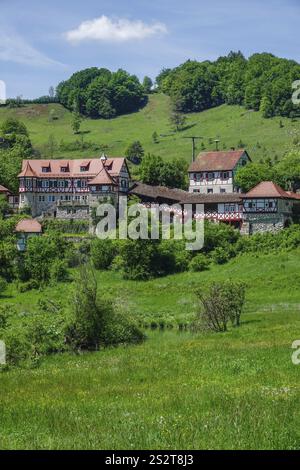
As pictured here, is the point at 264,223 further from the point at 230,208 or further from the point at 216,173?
the point at 216,173

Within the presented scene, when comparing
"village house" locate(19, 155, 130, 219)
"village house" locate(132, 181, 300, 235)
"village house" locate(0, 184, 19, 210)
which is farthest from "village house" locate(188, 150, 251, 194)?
"village house" locate(0, 184, 19, 210)

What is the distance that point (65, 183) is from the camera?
355 ft

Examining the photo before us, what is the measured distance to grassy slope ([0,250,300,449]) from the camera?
14.5 meters

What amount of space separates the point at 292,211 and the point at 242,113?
341 ft

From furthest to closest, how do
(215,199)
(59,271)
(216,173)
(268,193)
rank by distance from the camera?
(216,173) → (215,199) → (268,193) → (59,271)

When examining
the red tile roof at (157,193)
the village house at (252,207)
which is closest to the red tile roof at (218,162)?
the red tile roof at (157,193)

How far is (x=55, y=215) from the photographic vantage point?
102m

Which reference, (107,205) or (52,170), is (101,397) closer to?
(107,205)

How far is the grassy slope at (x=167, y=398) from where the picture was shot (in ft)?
47.7

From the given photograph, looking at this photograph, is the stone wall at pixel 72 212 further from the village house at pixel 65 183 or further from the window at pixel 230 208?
the window at pixel 230 208

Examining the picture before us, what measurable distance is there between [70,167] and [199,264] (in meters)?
41.0

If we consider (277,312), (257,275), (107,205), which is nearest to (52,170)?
(107,205)

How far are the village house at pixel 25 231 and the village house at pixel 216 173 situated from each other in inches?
1112

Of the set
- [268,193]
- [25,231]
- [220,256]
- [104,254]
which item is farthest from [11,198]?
[220,256]
